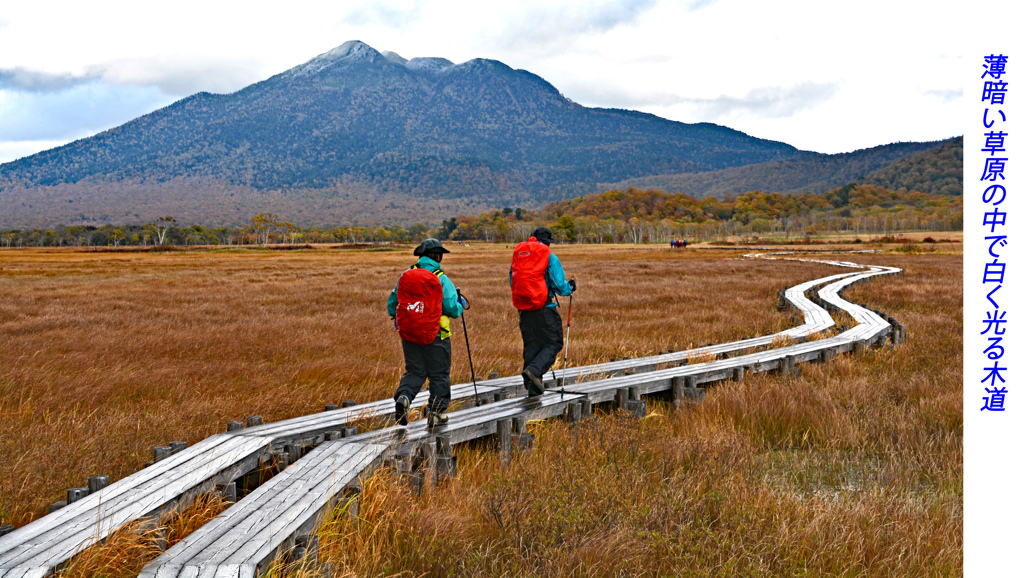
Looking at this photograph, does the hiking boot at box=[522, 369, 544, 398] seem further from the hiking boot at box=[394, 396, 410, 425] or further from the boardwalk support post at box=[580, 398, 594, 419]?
the hiking boot at box=[394, 396, 410, 425]

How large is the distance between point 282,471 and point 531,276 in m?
3.37

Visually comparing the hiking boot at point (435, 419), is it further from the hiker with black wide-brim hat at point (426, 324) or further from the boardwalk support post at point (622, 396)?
the boardwalk support post at point (622, 396)

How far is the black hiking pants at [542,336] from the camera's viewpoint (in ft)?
24.2

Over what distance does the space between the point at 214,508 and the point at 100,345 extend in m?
9.12

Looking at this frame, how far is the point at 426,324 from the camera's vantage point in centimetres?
589

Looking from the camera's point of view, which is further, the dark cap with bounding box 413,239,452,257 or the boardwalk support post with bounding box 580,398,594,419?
the boardwalk support post with bounding box 580,398,594,419

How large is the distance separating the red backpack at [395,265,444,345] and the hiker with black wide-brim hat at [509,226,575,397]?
1.44m

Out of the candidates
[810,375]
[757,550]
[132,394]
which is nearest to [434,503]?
[757,550]

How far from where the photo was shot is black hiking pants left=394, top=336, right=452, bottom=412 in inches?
241

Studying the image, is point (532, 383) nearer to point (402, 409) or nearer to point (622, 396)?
point (622, 396)

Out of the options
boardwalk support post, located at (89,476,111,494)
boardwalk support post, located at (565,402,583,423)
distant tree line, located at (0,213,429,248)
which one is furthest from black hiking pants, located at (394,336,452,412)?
distant tree line, located at (0,213,429,248)

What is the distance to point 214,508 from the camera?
4371mm

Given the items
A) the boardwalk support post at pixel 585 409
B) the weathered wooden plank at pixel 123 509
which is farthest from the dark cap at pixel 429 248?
the boardwalk support post at pixel 585 409

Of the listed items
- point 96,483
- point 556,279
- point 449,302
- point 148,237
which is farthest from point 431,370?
→ point 148,237
